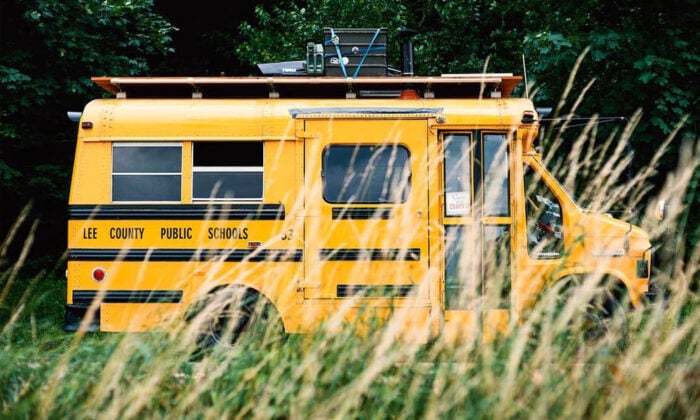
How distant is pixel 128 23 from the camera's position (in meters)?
14.1

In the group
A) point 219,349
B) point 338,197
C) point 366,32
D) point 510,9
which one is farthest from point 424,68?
point 219,349

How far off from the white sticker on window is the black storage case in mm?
2754

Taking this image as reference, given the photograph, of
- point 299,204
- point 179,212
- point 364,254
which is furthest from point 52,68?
point 364,254

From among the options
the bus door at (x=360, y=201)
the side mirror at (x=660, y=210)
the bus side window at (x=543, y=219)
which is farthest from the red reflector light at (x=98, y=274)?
the side mirror at (x=660, y=210)

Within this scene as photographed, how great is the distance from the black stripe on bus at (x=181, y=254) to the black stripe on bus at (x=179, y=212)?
13.2 inches

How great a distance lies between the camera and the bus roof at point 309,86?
8250 mm

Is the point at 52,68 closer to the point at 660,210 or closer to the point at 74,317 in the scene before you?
the point at 74,317

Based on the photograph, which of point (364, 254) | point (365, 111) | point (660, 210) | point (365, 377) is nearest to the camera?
point (365, 377)

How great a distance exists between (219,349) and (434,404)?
1.51 metres

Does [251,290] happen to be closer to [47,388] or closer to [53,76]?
[47,388]

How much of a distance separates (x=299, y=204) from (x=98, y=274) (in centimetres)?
218

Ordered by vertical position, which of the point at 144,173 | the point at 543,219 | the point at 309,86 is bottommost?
the point at 543,219

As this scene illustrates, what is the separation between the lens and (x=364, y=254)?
7742 mm

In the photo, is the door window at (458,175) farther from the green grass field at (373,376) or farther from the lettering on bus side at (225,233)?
the green grass field at (373,376)
